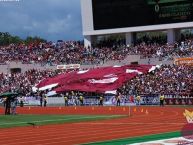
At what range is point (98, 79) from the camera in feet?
184

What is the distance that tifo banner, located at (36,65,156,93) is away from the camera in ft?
179

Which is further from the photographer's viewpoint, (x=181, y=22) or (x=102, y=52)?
(x=102, y=52)

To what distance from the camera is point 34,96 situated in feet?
191

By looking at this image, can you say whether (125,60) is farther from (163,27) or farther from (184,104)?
(184,104)

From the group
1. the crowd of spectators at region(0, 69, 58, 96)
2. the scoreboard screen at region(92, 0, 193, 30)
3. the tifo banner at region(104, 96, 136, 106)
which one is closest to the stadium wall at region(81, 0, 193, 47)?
the scoreboard screen at region(92, 0, 193, 30)

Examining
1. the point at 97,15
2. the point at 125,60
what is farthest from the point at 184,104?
the point at 97,15

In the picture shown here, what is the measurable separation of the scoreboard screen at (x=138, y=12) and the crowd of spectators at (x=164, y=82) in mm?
6830

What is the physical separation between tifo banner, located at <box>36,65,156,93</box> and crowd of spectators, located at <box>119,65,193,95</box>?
878 mm

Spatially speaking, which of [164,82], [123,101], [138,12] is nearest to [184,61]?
[164,82]

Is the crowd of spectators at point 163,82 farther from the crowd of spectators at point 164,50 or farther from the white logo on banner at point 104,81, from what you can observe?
the crowd of spectators at point 164,50

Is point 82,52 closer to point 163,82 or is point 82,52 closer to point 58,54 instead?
point 58,54

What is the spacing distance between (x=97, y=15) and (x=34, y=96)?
12214 mm

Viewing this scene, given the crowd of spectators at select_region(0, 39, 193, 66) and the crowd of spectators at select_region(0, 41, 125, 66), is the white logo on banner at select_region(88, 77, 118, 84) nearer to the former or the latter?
the crowd of spectators at select_region(0, 39, 193, 66)

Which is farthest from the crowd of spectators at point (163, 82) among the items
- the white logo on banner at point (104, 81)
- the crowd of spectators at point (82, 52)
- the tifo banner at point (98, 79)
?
the crowd of spectators at point (82, 52)
